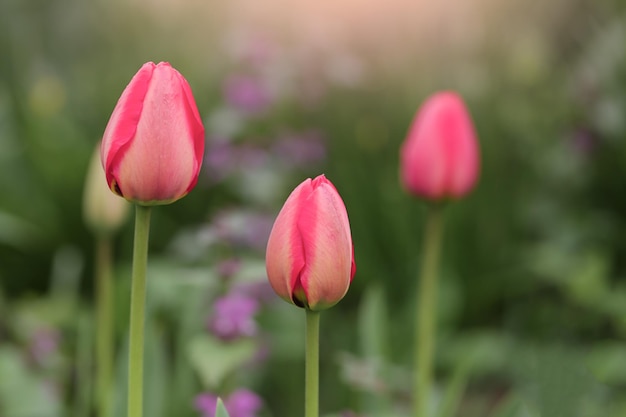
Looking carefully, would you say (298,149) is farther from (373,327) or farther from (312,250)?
(312,250)

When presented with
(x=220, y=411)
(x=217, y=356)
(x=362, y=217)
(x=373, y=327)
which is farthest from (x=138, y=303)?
(x=362, y=217)

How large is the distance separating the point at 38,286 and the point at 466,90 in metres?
1.63

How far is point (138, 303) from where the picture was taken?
0.94 meters

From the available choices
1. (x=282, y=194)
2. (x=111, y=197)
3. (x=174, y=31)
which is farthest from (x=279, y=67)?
(x=174, y=31)

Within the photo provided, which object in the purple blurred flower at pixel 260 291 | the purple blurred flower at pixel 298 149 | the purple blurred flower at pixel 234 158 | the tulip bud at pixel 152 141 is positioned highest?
the purple blurred flower at pixel 298 149

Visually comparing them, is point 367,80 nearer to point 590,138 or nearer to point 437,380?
point 590,138

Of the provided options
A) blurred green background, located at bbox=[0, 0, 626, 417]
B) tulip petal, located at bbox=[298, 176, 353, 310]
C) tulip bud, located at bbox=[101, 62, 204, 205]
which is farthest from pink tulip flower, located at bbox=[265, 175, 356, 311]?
blurred green background, located at bbox=[0, 0, 626, 417]

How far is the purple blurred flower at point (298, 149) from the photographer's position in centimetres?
240

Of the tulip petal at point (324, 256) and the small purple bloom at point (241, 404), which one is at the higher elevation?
the tulip petal at point (324, 256)

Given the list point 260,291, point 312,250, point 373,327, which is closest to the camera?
point 312,250

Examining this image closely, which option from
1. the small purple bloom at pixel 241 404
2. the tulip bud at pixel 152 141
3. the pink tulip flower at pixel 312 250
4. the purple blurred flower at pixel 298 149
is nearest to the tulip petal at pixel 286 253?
the pink tulip flower at pixel 312 250

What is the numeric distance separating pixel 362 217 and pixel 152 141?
201 centimetres

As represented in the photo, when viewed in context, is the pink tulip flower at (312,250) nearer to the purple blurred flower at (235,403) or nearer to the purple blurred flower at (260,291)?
the purple blurred flower at (235,403)

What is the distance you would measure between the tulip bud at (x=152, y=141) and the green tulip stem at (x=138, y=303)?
3 centimetres
